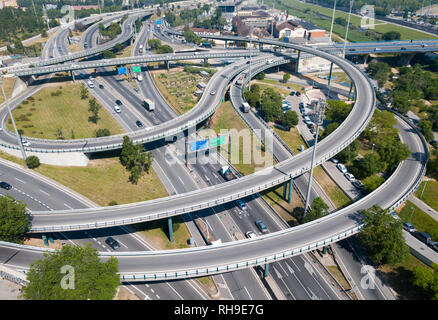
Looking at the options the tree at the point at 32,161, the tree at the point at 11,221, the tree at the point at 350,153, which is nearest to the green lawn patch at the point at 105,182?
the tree at the point at 32,161

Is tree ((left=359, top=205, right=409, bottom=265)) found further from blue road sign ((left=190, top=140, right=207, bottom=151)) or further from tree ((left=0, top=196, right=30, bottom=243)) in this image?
tree ((left=0, top=196, right=30, bottom=243))

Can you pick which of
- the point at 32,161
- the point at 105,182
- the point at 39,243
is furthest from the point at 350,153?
the point at 32,161

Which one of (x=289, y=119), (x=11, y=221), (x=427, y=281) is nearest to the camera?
(x=427, y=281)

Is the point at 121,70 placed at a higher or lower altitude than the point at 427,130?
higher

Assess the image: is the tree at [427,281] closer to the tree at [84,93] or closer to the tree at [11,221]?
the tree at [11,221]

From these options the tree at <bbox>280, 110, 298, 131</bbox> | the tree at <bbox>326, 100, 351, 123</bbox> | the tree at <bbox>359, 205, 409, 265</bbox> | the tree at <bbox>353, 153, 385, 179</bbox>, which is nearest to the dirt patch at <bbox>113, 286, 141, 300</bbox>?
the tree at <bbox>359, 205, 409, 265</bbox>

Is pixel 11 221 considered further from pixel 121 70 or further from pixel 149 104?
pixel 121 70

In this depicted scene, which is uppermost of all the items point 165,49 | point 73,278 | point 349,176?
point 165,49
